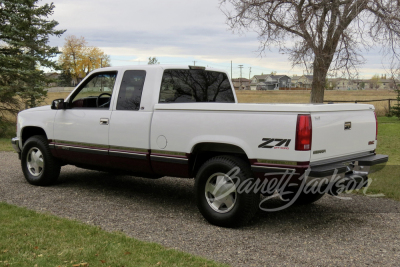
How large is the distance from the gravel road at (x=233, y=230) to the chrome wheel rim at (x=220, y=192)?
288 mm

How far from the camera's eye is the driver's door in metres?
6.84

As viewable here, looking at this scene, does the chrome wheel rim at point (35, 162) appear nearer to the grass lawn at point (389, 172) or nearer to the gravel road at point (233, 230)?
the gravel road at point (233, 230)

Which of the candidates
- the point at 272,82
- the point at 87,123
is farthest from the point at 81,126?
the point at 272,82

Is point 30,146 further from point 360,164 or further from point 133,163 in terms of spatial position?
point 360,164

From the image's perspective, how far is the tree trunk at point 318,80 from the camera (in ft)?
51.0

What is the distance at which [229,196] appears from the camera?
5531 millimetres

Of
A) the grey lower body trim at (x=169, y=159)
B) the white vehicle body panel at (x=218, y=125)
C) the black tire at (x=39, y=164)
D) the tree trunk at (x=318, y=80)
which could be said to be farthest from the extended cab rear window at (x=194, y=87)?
the tree trunk at (x=318, y=80)

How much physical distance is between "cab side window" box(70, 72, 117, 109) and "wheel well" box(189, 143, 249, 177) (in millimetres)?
1936

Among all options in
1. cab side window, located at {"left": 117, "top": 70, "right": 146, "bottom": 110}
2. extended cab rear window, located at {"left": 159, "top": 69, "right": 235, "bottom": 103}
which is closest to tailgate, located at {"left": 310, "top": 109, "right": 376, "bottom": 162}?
extended cab rear window, located at {"left": 159, "top": 69, "right": 235, "bottom": 103}

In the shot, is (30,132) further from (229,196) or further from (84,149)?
(229,196)

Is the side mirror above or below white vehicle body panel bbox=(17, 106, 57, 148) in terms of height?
above

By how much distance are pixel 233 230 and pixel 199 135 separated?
129 centimetres

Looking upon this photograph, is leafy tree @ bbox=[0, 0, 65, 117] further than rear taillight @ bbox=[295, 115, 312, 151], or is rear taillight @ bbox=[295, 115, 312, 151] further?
leafy tree @ bbox=[0, 0, 65, 117]

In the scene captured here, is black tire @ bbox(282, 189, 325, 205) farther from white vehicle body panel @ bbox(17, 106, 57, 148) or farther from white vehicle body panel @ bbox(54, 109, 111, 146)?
white vehicle body panel @ bbox(17, 106, 57, 148)
